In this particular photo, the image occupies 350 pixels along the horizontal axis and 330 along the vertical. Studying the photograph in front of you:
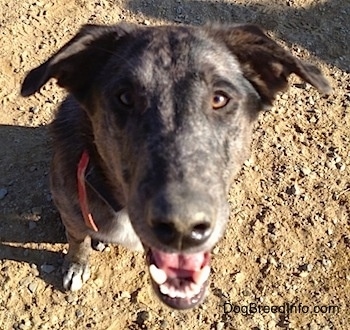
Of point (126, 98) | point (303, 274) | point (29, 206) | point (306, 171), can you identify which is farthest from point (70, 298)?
point (306, 171)

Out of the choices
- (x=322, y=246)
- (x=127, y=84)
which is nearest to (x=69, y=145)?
(x=127, y=84)

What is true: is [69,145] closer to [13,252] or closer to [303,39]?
[13,252]

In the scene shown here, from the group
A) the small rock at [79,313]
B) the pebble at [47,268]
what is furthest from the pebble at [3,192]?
the small rock at [79,313]

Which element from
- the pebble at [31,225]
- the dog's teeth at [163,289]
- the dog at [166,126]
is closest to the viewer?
the dog at [166,126]

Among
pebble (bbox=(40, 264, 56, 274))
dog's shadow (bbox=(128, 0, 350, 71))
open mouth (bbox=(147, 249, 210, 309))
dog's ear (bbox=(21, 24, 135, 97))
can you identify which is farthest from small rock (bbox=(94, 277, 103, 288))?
dog's shadow (bbox=(128, 0, 350, 71))

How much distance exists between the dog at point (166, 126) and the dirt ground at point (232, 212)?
894mm

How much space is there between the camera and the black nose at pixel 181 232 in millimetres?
2809

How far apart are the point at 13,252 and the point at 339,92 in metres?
3.07

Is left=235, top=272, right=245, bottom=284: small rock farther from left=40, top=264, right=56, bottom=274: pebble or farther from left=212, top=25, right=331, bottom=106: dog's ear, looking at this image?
left=212, top=25, right=331, bottom=106: dog's ear

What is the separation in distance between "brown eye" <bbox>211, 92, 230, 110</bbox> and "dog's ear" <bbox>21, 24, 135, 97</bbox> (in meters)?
0.66

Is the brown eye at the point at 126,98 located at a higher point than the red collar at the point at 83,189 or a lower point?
higher

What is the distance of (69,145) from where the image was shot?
3967 mm

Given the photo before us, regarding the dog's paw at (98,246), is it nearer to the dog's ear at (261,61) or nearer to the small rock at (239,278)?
the small rock at (239,278)

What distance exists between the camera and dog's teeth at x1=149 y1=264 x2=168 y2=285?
11.0ft
